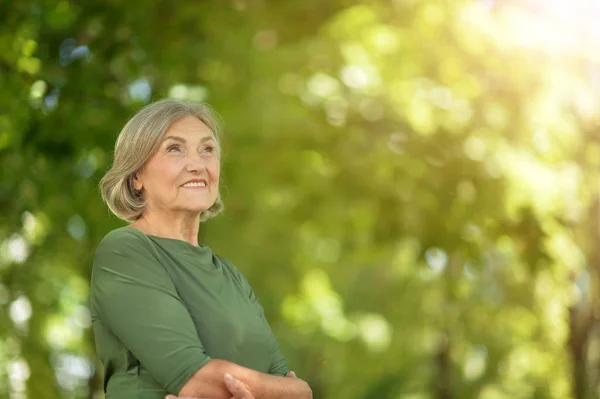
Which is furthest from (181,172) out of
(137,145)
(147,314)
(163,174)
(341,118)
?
(341,118)

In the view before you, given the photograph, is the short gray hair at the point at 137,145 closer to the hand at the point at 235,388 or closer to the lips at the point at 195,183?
the lips at the point at 195,183

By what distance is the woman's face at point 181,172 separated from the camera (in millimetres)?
2889

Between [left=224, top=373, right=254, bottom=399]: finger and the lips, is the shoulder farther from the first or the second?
[left=224, top=373, right=254, bottom=399]: finger

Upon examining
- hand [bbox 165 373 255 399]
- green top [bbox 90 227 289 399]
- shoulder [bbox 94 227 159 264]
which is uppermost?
shoulder [bbox 94 227 159 264]

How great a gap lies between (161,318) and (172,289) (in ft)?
0.40

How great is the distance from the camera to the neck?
9.61 ft

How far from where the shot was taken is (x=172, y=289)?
2691 mm

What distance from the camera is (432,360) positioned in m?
17.8

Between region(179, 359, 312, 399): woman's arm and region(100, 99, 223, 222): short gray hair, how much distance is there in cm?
63

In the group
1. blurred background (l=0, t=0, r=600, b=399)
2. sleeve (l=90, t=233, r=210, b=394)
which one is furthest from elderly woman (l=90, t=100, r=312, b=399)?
blurred background (l=0, t=0, r=600, b=399)

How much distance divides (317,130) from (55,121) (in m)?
2.11

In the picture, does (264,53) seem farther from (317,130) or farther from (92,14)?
(92,14)

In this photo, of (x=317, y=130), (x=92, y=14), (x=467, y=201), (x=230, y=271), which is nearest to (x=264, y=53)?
(x=317, y=130)

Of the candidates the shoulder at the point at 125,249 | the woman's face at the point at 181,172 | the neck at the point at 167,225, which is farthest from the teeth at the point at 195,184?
the shoulder at the point at 125,249
